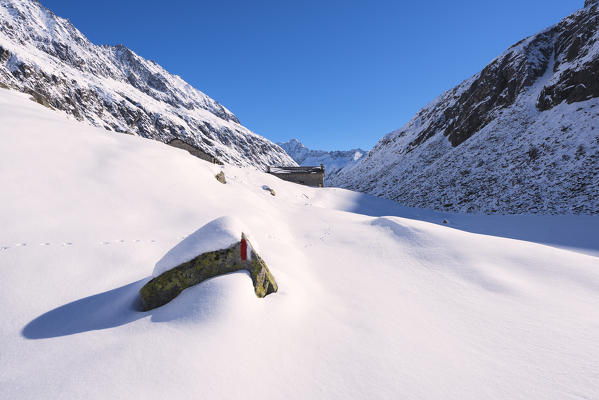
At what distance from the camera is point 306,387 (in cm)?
276

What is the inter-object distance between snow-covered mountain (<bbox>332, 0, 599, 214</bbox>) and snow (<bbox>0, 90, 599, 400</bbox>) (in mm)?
15877

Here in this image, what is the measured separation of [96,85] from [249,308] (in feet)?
502

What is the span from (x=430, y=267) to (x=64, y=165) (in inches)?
434

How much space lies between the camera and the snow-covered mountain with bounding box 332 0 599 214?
18703mm

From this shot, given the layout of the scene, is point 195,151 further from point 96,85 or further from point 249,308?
point 96,85

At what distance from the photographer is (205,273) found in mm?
4188

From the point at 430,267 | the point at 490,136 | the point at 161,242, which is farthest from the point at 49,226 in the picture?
the point at 490,136

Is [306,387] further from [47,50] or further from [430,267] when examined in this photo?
[47,50]

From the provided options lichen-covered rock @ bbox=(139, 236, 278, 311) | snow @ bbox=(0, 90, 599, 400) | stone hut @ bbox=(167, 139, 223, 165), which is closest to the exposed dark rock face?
snow @ bbox=(0, 90, 599, 400)

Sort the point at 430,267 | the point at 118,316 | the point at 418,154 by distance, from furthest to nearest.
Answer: the point at 418,154 < the point at 430,267 < the point at 118,316

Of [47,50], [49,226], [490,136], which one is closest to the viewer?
[49,226]

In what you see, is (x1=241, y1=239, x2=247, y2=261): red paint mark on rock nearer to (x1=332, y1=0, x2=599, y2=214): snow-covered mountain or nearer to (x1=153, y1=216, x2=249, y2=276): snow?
(x1=153, y1=216, x2=249, y2=276): snow

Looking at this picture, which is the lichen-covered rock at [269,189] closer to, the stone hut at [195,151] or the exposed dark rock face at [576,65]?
the stone hut at [195,151]

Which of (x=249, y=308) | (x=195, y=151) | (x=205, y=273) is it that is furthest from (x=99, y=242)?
(x=195, y=151)
